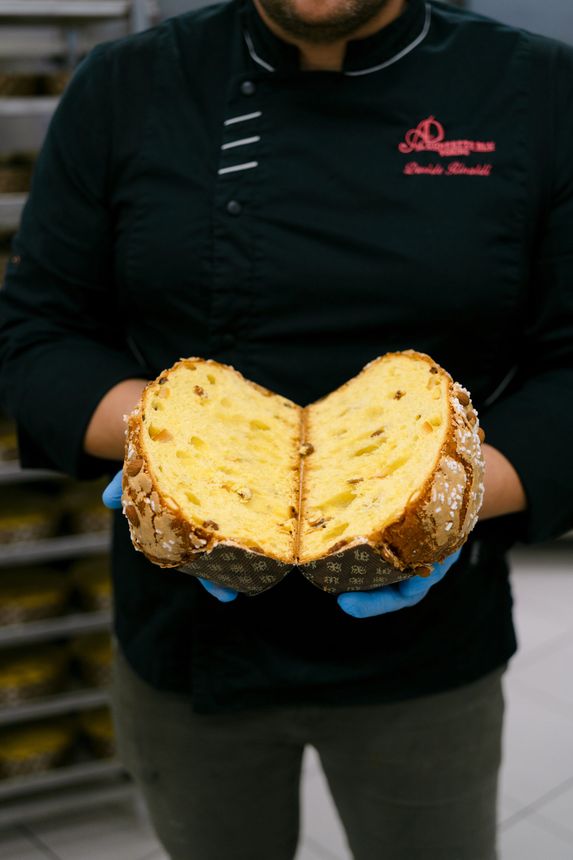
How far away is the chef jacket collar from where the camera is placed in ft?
4.09

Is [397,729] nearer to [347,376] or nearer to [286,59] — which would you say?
[347,376]

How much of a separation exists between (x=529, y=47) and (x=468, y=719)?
948mm

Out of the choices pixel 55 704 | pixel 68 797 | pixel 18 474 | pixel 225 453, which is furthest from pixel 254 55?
pixel 68 797

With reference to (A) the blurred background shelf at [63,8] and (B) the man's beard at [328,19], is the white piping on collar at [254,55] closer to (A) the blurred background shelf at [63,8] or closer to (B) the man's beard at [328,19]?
(B) the man's beard at [328,19]

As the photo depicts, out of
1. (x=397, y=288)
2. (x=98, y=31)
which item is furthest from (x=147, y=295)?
(x=98, y=31)

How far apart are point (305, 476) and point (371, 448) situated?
0.30ft

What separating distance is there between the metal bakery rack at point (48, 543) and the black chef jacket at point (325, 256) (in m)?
1.03

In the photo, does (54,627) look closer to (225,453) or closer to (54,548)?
(54,548)

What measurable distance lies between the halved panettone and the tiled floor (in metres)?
1.69

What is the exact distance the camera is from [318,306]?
4.13 feet

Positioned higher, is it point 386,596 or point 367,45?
point 367,45

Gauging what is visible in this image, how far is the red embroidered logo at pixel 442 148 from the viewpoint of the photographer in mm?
1236

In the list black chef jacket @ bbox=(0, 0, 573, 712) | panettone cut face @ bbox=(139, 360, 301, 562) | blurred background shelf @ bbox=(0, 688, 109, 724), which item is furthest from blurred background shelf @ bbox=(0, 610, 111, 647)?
panettone cut face @ bbox=(139, 360, 301, 562)

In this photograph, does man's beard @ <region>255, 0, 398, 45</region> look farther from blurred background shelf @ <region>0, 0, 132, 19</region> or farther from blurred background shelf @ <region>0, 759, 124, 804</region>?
blurred background shelf @ <region>0, 759, 124, 804</region>
